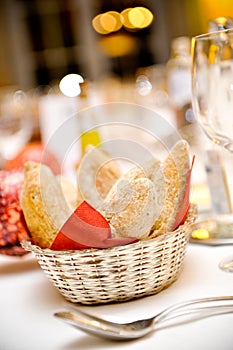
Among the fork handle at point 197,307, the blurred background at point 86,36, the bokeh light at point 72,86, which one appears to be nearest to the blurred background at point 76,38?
the blurred background at point 86,36

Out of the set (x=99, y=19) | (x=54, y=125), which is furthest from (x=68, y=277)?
(x=99, y=19)

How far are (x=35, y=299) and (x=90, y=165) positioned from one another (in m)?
0.16

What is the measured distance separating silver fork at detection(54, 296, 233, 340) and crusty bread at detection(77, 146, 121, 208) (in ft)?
0.60

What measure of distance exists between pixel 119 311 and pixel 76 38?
601cm

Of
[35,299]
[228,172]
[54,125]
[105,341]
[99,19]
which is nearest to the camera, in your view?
[105,341]

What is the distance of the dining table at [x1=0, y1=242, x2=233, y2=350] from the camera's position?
42 cm

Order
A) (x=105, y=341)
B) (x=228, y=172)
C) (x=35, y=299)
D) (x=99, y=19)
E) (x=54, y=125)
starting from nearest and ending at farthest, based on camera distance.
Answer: (x=105, y=341) < (x=35, y=299) < (x=228, y=172) < (x=54, y=125) < (x=99, y=19)

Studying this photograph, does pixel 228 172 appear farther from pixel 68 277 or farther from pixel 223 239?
pixel 68 277

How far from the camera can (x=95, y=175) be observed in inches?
25.0

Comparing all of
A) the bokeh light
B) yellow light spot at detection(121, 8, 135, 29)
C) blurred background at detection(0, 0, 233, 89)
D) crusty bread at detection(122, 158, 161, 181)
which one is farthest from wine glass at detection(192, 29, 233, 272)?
yellow light spot at detection(121, 8, 135, 29)

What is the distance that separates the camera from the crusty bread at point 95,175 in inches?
24.4

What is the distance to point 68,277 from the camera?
1.66ft

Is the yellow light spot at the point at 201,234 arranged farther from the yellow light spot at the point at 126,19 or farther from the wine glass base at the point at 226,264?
the yellow light spot at the point at 126,19

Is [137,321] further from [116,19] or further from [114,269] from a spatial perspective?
[116,19]
